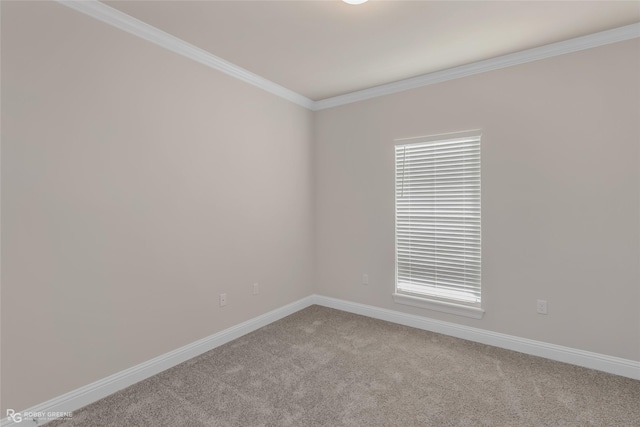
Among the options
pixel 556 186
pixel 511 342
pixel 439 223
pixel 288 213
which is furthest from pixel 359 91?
pixel 511 342

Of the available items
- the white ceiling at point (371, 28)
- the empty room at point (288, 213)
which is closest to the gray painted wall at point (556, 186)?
the empty room at point (288, 213)

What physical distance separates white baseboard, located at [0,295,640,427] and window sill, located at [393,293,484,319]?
0.13 m

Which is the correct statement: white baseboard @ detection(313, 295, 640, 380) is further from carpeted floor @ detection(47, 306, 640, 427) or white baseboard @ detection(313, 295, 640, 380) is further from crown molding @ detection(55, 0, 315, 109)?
crown molding @ detection(55, 0, 315, 109)

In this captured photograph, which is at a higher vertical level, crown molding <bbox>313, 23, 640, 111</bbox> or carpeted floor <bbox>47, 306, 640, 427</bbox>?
crown molding <bbox>313, 23, 640, 111</bbox>

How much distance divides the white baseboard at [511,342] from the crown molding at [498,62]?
2.49 m

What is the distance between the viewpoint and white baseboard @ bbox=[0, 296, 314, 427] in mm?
1910

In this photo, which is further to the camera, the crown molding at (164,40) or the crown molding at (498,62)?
the crown molding at (498,62)

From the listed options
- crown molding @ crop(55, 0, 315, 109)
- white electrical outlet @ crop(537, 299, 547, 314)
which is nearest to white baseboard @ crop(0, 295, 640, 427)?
white electrical outlet @ crop(537, 299, 547, 314)

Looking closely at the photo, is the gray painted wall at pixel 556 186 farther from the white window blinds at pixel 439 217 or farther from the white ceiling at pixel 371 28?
the white ceiling at pixel 371 28

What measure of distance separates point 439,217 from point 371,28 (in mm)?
1901

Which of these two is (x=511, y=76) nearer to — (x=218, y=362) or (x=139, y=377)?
(x=218, y=362)

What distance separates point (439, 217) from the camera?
10.7 feet

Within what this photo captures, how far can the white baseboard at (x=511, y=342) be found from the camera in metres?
2.45

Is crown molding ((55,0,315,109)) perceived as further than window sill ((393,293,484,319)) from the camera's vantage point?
No
